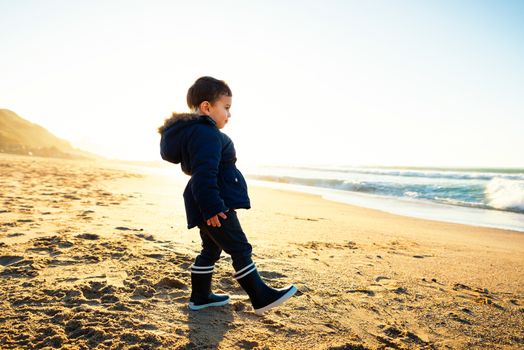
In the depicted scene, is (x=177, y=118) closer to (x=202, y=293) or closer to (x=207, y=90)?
(x=207, y=90)

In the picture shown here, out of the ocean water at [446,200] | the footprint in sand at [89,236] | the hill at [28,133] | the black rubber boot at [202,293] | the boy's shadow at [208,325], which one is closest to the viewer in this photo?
the boy's shadow at [208,325]

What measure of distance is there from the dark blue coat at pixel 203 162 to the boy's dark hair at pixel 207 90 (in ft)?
0.61

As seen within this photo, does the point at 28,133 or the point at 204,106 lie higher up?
the point at 28,133

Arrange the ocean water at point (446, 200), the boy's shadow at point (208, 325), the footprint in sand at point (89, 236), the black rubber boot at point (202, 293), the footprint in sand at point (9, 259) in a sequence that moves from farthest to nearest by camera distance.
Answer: the ocean water at point (446, 200)
the footprint in sand at point (89, 236)
the footprint in sand at point (9, 259)
the black rubber boot at point (202, 293)
the boy's shadow at point (208, 325)

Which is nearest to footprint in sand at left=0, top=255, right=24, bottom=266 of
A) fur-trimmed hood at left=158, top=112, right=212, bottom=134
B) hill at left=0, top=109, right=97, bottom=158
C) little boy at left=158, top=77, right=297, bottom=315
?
little boy at left=158, top=77, right=297, bottom=315

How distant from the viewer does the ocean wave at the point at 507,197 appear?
1145 centimetres

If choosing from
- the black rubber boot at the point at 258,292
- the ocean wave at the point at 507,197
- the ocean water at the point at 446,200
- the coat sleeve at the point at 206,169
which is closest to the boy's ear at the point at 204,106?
the coat sleeve at the point at 206,169

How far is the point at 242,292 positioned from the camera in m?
2.68

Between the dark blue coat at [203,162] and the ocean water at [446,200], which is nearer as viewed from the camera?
the dark blue coat at [203,162]

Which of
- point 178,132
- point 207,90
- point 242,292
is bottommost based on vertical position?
point 242,292

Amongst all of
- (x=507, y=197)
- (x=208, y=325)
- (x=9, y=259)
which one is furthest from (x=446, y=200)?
(x=9, y=259)

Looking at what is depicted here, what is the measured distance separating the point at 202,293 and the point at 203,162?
36.6 inches

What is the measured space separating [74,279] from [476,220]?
29.9 ft

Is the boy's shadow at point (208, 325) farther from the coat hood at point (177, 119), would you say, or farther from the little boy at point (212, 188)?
the coat hood at point (177, 119)
